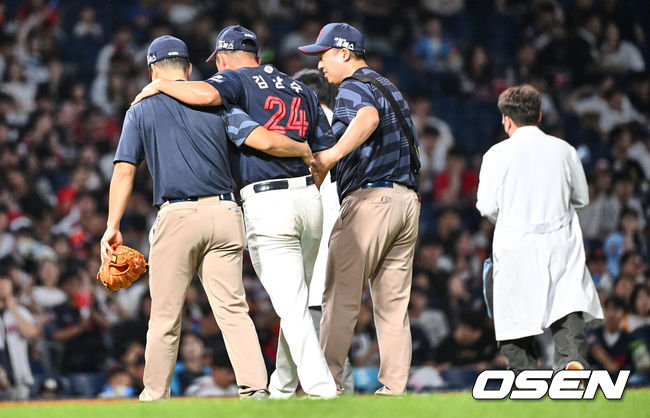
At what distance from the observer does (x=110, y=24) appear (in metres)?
14.0

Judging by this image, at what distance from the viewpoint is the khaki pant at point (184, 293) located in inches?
217

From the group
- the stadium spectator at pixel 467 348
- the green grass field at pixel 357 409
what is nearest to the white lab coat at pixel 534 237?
the green grass field at pixel 357 409

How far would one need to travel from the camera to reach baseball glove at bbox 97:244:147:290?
565 cm

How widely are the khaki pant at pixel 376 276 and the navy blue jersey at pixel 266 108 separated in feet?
1.80

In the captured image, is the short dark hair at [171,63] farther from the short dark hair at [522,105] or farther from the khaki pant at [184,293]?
the short dark hair at [522,105]

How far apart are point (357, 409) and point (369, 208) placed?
1628 mm

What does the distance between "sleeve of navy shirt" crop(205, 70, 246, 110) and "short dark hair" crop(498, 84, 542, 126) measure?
1772 millimetres

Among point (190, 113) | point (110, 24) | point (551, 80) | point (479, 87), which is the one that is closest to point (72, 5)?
point (110, 24)

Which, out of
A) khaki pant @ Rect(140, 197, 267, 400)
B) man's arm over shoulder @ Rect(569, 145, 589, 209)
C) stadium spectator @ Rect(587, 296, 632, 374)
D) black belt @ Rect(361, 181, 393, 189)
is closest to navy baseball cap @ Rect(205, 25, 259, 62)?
khaki pant @ Rect(140, 197, 267, 400)

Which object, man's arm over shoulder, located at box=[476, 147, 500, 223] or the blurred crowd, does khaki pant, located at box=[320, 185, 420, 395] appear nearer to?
man's arm over shoulder, located at box=[476, 147, 500, 223]

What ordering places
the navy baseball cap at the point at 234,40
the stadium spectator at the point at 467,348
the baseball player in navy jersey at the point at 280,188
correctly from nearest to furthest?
the baseball player in navy jersey at the point at 280,188, the navy baseball cap at the point at 234,40, the stadium spectator at the point at 467,348

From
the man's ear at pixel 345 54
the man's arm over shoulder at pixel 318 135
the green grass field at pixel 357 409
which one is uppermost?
the man's ear at pixel 345 54

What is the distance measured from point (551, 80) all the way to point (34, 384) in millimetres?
8818

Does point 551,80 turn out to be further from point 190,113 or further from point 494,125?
point 190,113
